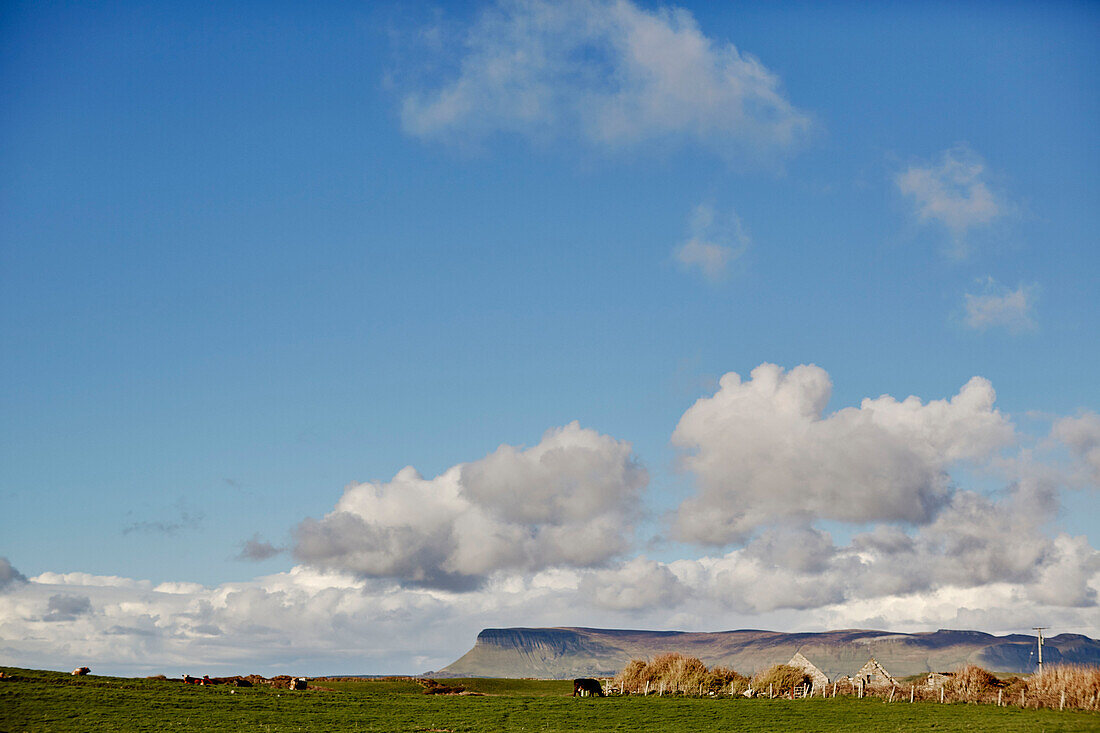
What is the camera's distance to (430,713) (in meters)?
77.0

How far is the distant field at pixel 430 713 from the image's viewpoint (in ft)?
212

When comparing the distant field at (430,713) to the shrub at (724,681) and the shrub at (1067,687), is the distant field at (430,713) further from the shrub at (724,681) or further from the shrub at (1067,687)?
the shrub at (724,681)

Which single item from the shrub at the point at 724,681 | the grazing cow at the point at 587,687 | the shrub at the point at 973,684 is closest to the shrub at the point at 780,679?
the shrub at the point at 724,681

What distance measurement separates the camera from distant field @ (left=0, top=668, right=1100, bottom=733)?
64625 mm

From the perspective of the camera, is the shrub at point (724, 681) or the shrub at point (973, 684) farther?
the shrub at point (724, 681)

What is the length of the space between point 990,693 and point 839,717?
19551 millimetres

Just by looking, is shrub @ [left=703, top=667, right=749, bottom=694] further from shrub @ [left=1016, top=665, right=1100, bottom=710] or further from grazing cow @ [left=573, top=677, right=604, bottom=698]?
shrub @ [left=1016, top=665, right=1100, bottom=710]

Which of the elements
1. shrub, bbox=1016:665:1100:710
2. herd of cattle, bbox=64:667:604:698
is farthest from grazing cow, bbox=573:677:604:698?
shrub, bbox=1016:665:1100:710

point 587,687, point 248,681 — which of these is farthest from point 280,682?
point 587,687

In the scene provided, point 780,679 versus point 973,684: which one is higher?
point 973,684

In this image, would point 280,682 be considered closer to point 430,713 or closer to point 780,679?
point 430,713

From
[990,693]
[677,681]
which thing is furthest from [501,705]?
[990,693]

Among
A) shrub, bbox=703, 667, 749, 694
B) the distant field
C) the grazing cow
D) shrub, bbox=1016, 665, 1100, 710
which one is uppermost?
shrub, bbox=1016, 665, 1100, 710

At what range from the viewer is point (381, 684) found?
127 m
